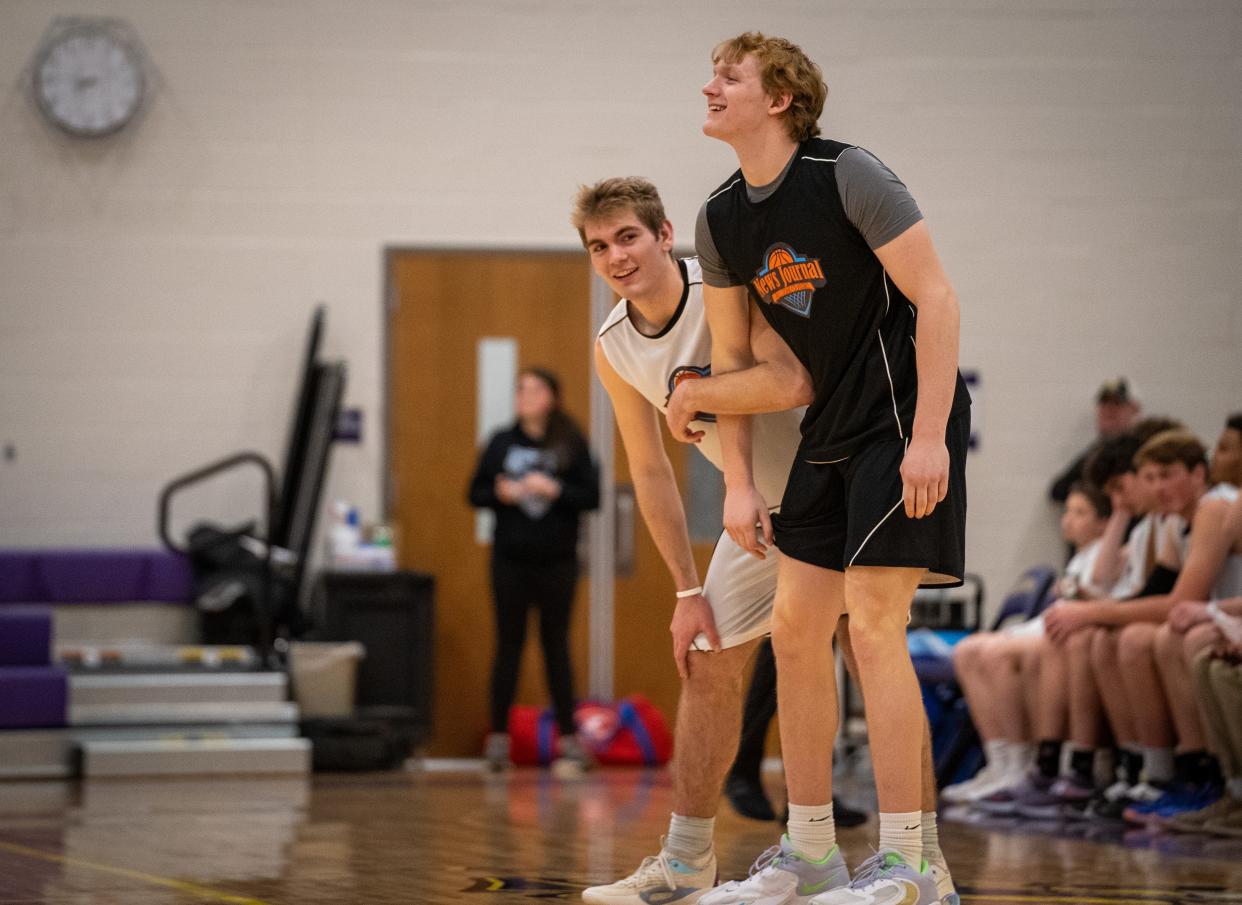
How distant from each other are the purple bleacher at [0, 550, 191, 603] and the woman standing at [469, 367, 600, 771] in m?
1.45

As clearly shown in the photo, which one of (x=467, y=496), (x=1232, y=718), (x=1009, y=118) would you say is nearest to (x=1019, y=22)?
(x=1009, y=118)

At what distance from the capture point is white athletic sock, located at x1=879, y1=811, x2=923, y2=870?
8.43 feet

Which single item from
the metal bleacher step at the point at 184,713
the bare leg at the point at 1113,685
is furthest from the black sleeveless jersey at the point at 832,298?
the metal bleacher step at the point at 184,713

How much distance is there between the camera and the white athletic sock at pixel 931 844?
2758 millimetres

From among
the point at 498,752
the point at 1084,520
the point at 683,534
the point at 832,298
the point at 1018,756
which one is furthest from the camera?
the point at 498,752

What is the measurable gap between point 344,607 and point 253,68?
2.66 m

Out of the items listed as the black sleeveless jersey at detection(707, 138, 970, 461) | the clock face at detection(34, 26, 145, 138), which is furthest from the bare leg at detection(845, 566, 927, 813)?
the clock face at detection(34, 26, 145, 138)

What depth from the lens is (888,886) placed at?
2502 mm

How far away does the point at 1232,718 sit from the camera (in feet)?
14.9

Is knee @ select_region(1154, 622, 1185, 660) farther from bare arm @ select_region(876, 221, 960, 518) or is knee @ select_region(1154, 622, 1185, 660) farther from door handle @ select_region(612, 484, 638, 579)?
door handle @ select_region(612, 484, 638, 579)

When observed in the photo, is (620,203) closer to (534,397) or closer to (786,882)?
(786,882)

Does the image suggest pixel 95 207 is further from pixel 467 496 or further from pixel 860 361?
pixel 860 361

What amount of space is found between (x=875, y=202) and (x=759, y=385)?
37cm

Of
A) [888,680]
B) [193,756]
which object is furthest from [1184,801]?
[193,756]
